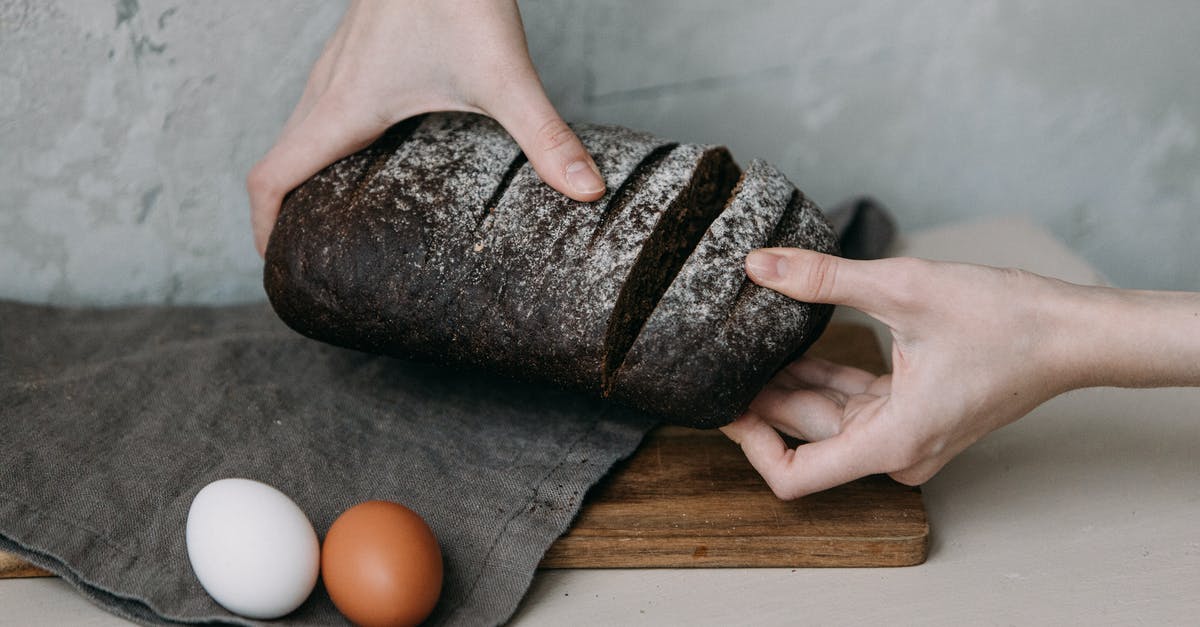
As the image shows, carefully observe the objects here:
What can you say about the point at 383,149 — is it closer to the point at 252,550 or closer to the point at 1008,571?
the point at 252,550

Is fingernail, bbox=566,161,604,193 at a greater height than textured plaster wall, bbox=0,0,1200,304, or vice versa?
fingernail, bbox=566,161,604,193

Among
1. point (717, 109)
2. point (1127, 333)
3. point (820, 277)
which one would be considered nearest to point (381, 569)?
point (820, 277)

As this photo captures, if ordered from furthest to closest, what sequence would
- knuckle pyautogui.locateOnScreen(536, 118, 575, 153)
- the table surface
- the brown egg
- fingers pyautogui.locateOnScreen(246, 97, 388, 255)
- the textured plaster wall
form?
the textured plaster wall → fingers pyautogui.locateOnScreen(246, 97, 388, 255) → knuckle pyautogui.locateOnScreen(536, 118, 575, 153) → the table surface → the brown egg

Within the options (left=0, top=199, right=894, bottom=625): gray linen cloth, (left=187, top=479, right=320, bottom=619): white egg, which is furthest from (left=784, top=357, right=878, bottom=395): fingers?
(left=187, top=479, right=320, bottom=619): white egg

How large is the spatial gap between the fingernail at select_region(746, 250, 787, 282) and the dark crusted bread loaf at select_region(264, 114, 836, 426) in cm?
2

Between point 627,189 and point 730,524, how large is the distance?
0.57 meters

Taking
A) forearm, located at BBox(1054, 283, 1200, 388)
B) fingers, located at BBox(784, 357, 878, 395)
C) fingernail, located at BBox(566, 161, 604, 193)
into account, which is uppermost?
fingernail, located at BBox(566, 161, 604, 193)

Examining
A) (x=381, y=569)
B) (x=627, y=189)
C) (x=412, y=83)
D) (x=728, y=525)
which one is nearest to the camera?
(x=381, y=569)

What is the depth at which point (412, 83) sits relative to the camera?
175cm

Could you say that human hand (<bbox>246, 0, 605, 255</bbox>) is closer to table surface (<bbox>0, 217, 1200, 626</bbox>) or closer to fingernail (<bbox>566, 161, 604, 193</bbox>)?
fingernail (<bbox>566, 161, 604, 193</bbox>)

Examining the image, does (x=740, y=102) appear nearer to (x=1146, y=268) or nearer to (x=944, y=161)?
(x=944, y=161)

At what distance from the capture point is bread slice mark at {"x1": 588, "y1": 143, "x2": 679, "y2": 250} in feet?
5.15

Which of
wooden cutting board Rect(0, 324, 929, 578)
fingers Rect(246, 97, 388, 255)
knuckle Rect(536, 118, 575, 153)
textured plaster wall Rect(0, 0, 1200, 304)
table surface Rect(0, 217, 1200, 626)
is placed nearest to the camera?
table surface Rect(0, 217, 1200, 626)

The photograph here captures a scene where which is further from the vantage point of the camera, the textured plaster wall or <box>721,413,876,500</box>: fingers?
the textured plaster wall
